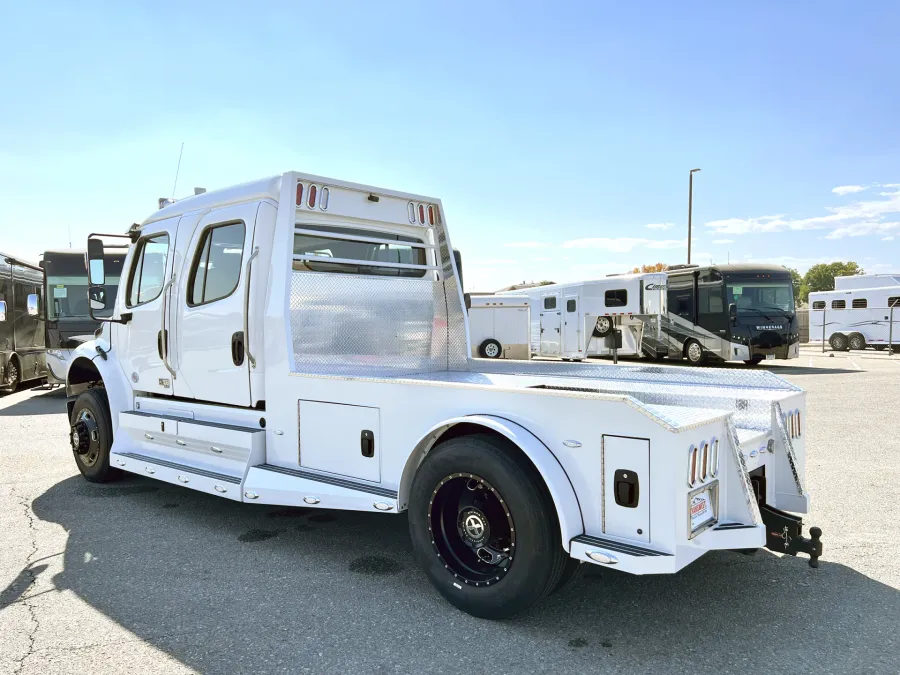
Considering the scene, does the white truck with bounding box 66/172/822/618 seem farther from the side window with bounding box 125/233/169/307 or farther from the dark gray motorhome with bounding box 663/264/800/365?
the dark gray motorhome with bounding box 663/264/800/365

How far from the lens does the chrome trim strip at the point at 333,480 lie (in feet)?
12.3

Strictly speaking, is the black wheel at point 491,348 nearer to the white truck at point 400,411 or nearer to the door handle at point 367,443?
the white truck at point 400,411

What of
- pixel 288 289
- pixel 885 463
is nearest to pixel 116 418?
pixel 288 289

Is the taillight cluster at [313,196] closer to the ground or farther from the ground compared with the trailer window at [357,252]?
farther from the ground

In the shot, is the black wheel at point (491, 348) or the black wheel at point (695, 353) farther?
the black wheel at point (491, 348)

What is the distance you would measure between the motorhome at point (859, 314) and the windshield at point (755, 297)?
26.6 feet

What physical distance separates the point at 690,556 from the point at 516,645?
91 centimetres

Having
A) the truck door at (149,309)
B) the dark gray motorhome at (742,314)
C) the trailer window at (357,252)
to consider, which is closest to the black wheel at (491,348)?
the dark gray motorhome at (742,314)

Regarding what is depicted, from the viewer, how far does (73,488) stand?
6.15 m

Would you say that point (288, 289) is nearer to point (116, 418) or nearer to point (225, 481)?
point (225, 481)

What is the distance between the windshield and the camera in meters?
18.5

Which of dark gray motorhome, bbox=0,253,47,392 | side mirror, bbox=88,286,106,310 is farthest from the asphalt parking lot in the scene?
dark gray motorhome, bbox=0,253,47,392

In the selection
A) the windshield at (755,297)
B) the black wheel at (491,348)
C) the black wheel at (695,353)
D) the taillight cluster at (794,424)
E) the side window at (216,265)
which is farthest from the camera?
the black wheel at (491,348)

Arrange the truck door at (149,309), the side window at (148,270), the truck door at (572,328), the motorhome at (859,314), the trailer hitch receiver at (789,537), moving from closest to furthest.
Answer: the trailer hitch receiver at (789,537), the truck door at (149,309), the side window at (148,270), the truck door at (572,328), the motorhome at (859,314)
